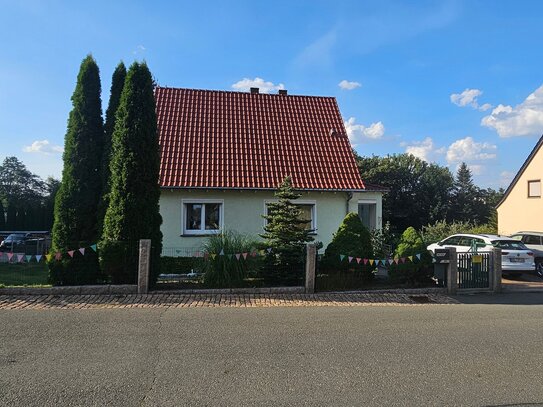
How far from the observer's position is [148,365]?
5.33 meters

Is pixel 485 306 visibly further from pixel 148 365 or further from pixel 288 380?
pixel 148 365

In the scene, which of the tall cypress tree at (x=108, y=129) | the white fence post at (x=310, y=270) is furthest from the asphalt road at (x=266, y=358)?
the tall cypress tree at (x=108, y=129)

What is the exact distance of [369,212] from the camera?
65.1ft

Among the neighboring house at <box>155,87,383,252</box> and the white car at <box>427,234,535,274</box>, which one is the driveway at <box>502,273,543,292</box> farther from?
the neighboring house at <box>155,87,383,252</box>

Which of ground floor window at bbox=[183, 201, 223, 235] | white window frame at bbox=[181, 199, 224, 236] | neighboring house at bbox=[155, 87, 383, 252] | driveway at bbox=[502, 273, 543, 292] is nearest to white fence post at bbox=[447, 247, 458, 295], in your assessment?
driveway at bbox=[502, 273, 543, 292]

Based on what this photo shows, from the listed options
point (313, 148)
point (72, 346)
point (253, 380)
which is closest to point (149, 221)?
point (72, 346)

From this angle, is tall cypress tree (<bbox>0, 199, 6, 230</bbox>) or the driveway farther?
tall cypress tree (<bbox>0, 199, 6, 230</bbox>)

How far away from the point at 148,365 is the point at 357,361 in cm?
263

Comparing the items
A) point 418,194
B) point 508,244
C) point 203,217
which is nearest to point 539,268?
point 508,244

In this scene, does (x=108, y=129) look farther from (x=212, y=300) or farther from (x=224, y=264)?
(x=212, y=300)

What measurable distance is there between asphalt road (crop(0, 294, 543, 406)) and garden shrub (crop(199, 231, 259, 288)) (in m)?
2.30

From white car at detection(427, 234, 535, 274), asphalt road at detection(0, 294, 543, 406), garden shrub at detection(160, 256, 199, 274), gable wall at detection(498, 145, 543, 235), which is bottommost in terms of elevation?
asphalt road at detection(0, 294, 543, 406)

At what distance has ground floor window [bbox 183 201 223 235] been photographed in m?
15.7

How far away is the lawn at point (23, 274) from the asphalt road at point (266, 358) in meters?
3.94
